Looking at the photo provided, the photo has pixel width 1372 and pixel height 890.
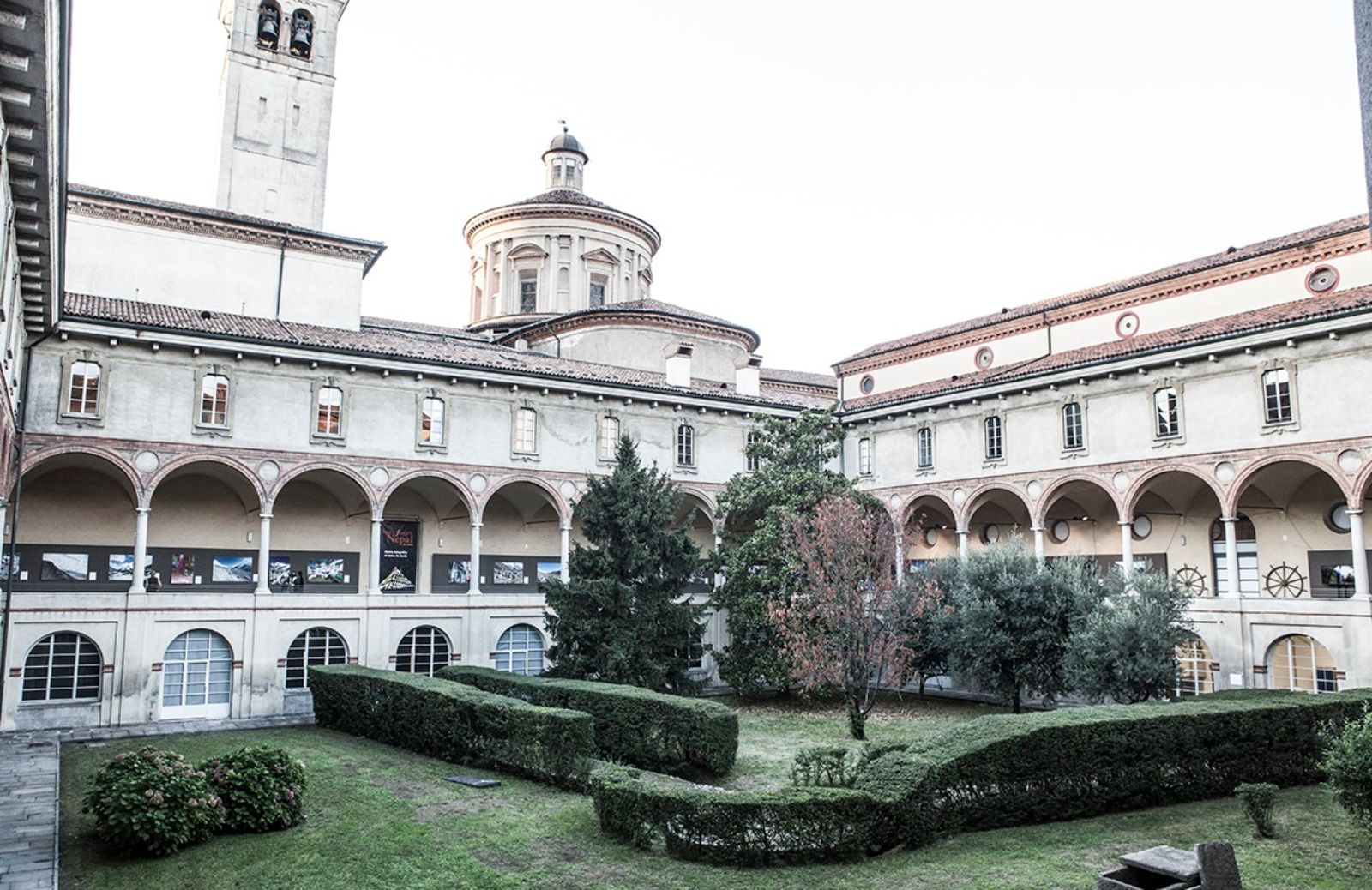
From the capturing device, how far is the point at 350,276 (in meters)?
30.3

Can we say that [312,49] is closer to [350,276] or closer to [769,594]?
[350,276]

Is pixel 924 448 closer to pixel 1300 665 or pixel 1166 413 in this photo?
pixel 1166 413

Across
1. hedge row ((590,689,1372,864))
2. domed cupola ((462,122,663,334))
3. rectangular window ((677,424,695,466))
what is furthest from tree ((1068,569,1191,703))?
domed cupola ((462,122,663,334))

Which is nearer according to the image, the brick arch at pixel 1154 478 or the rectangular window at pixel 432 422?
the brick arch at pixel 1154 478

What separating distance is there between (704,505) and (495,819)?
18660 mm

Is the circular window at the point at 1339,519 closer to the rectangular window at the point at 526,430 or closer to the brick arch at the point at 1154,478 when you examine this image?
the brick arch at the point at 1154,478

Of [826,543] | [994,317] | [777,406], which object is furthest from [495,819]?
[994,317]

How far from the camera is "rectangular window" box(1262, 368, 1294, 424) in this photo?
74.0 ft

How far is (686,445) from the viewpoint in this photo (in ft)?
100

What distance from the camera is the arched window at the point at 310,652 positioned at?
2436cm

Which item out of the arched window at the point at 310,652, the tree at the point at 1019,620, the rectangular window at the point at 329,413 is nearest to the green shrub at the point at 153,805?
the arched window at the point at 310,652

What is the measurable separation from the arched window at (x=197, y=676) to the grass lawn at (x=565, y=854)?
30.0 feet

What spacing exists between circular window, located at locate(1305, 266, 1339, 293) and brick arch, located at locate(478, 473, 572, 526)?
21207mm

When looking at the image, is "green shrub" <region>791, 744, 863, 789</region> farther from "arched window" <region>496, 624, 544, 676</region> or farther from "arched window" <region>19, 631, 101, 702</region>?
"arched window" <region>19, 631, 101, 702</region>
